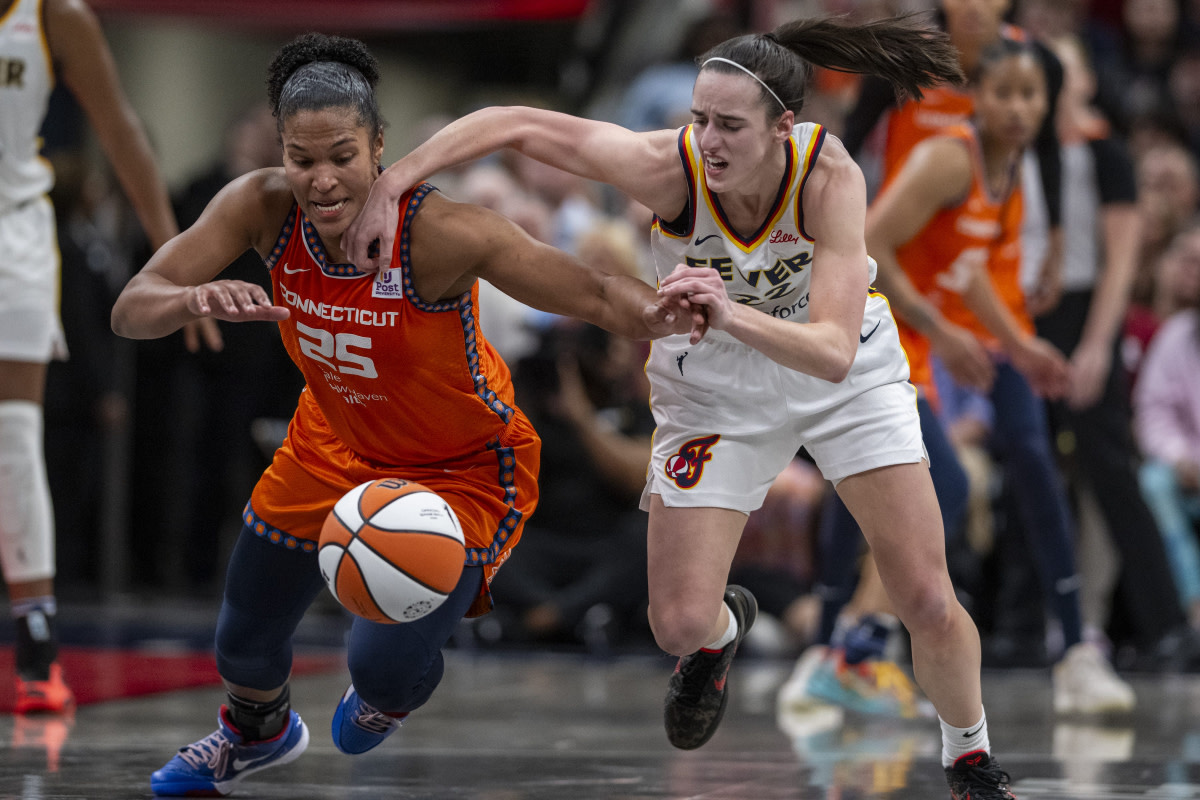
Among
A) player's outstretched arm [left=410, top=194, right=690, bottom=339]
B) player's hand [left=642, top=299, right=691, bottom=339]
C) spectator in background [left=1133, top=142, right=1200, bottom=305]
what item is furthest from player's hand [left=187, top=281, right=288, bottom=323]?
spectator in background [left=1133, top=142, right=1200, bottom=305]

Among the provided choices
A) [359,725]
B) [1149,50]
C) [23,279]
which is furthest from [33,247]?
[1149,50]

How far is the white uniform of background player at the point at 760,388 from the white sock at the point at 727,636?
424 mm

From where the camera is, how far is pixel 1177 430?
25.1ft

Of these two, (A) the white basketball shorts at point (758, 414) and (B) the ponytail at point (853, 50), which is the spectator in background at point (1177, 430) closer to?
(A) the white basketball shorts at point (758, 414)

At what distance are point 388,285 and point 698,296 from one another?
778 mm

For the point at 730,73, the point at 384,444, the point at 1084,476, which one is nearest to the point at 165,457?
the point at 1084,476

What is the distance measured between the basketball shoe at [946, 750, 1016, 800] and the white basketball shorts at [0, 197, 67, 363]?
317cm

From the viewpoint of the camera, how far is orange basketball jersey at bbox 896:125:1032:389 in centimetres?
532

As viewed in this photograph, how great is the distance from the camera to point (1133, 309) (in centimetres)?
837

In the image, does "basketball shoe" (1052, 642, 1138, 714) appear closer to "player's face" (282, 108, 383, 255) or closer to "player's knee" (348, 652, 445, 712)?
"player's knee" (348, 652, 445, 712)

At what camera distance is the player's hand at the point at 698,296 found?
3.17 m

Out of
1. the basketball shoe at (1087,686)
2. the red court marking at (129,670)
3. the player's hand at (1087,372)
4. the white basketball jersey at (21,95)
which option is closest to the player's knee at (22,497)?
the red court marking at (129,670)

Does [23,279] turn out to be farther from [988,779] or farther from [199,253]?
[988,779]

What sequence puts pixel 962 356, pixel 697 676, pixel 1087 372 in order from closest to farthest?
pixel 697 676 < pixel 962 356 < pixel 1087 372
